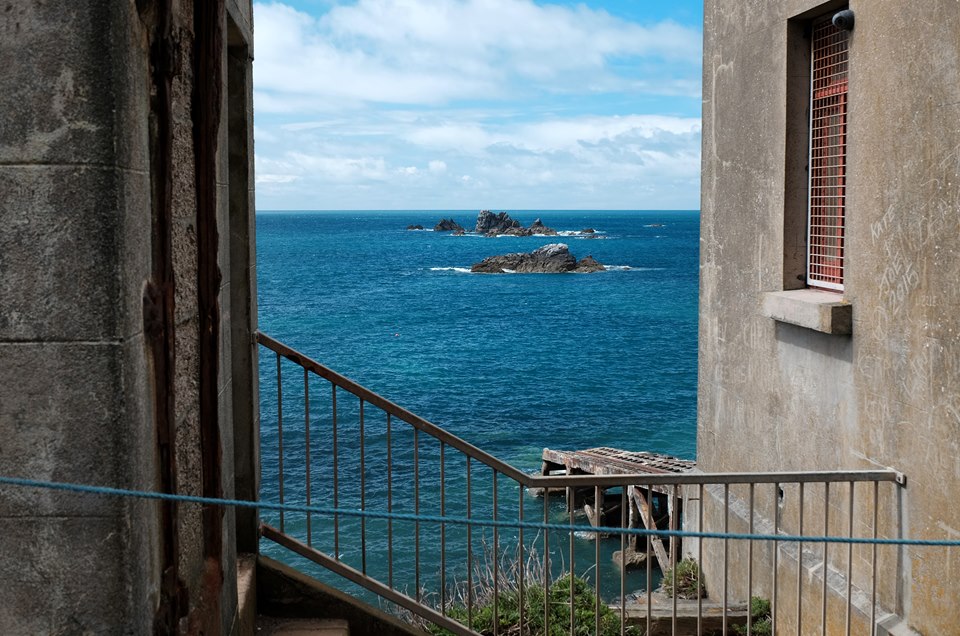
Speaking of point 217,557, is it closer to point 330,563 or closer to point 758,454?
point 330,563

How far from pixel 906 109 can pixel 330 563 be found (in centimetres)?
401

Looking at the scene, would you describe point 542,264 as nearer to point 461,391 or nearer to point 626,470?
point 461,391

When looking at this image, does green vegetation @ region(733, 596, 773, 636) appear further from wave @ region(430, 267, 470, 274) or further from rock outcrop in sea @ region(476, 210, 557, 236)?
rock outcrop in sea @ region(476, 210, 557, 236)

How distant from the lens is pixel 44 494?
2840 mm

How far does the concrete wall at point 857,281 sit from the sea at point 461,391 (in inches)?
76.7

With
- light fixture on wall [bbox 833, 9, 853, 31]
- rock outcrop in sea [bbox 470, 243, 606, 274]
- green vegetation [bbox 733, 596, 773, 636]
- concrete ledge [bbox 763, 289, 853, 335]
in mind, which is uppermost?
light fixture on wall [bbox 833, 9, 853, 31]

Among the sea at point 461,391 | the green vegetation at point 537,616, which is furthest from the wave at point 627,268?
the green vegetation at point 537,616

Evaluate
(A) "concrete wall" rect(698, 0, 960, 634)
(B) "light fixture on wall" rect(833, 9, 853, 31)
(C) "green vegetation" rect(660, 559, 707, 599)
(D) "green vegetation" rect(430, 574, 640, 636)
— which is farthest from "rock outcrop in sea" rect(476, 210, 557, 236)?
(B) "light fixture on wall" rect(833, 9, 853, 31)

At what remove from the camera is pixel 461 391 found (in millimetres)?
42594

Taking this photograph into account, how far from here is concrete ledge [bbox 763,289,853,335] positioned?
624cm

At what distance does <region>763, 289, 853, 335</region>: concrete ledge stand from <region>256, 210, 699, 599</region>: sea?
2.17m

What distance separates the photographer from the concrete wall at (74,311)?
275cm

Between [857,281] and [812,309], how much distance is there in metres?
0.40

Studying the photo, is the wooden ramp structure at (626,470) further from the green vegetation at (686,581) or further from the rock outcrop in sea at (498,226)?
the rock outcrop in sea at (498,226)
